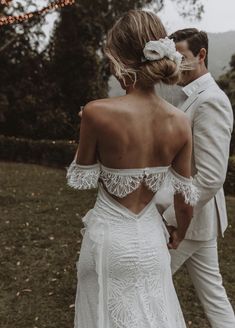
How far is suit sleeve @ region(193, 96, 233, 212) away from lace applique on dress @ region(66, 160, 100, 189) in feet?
2.37

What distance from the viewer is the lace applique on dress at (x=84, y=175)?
2299 millimetres

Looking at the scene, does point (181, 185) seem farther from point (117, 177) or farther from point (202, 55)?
point (202, 55)

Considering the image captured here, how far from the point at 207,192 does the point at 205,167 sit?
0.46 ft

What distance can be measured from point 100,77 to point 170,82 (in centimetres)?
1649

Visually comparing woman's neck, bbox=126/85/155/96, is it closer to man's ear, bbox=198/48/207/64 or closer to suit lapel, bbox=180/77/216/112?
suit lapel, bbox=180/77/216/112

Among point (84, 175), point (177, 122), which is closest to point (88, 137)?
point (84, 175)

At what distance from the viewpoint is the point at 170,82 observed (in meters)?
2.23

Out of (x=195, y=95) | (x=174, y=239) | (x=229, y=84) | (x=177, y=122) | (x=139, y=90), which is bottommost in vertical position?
(x=229, y=84)

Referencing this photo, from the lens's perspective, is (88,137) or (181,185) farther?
(181,185)

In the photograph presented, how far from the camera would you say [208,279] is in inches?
118

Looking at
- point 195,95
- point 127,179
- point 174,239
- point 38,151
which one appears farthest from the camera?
point 38,151

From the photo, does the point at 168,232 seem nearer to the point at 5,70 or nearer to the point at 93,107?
the point at 93,107

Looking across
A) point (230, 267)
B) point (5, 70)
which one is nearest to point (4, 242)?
point (230, 267)

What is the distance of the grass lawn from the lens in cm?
434
